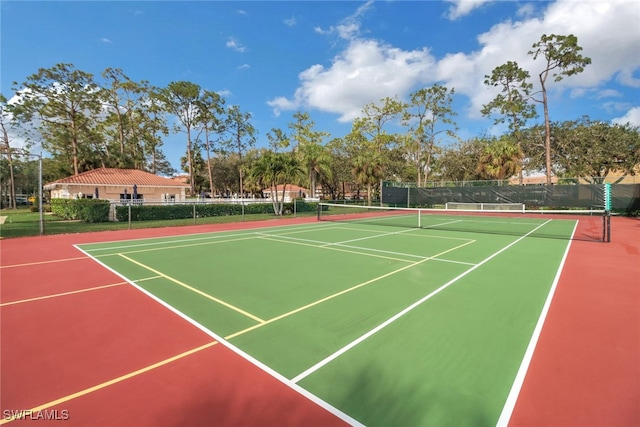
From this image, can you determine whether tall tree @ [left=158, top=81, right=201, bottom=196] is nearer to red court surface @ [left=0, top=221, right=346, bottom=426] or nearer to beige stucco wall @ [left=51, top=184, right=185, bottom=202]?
beige stucco wall @ [left=51, top=184, right=185, bottom=202]

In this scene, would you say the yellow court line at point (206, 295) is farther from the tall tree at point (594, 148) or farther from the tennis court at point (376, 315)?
the tall tree at point (594, 148)

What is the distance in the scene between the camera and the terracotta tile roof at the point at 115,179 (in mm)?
28953

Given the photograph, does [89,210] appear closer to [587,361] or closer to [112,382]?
[112,382]

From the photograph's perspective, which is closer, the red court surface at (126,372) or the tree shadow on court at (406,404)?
the tree shadow on court at (406,404)

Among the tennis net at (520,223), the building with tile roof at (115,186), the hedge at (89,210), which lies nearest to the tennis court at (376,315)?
the tennis net at (520,223)

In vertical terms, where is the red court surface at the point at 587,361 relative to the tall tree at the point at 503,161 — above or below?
below

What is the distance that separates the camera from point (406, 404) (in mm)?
2943

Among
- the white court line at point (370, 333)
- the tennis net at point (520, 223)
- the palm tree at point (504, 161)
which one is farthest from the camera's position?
the palm tree at point (504, 161)

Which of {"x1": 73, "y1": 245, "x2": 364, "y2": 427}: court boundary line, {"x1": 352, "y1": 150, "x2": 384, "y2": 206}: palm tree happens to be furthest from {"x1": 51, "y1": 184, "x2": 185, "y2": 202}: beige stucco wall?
{"x1": 73, "y1": 245, "x2": 364, "y2": 427}: court boundary line

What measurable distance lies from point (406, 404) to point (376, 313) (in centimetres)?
223

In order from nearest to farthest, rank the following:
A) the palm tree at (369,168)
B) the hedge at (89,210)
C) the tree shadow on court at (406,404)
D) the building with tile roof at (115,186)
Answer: the tree shadow on court at (406,404) → the hedge at (89,210) → the building with tile roof at (115,186) → the palm tree at (369,168)

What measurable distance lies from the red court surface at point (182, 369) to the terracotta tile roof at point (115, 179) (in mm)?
27586

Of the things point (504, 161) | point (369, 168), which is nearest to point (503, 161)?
point (504, 161)

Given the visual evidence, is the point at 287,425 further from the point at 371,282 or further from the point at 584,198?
the point at 584,198
